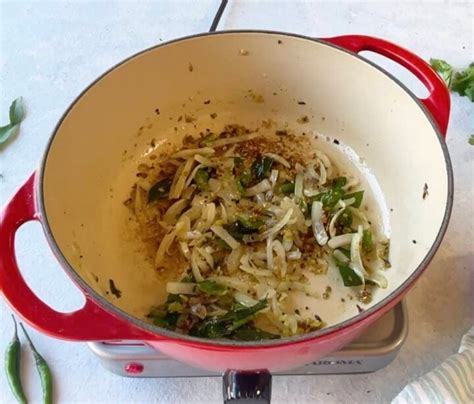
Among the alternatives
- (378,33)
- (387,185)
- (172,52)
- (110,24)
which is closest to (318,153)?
(387,185)

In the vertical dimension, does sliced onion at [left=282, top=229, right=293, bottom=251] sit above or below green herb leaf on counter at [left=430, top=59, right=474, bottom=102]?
below

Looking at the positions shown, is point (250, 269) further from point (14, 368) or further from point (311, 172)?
point (14, 368)

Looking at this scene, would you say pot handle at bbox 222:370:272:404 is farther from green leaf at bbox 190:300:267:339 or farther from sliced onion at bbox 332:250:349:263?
sliced onion at bbox 332:250:349:263

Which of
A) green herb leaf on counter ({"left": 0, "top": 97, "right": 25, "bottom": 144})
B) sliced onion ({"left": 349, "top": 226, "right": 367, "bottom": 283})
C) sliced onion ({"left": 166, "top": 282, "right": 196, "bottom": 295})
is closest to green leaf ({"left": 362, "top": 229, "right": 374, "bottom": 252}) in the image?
sliced onion ({"left": 349, "top": 226, "right": 367, "bottom": 283})

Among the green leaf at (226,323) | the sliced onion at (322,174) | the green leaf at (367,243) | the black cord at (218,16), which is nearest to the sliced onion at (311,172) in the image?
the sliced onion at (322,174)

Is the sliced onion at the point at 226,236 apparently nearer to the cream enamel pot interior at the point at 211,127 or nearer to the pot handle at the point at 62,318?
the cream enamel pot interior at the point at 211,127
